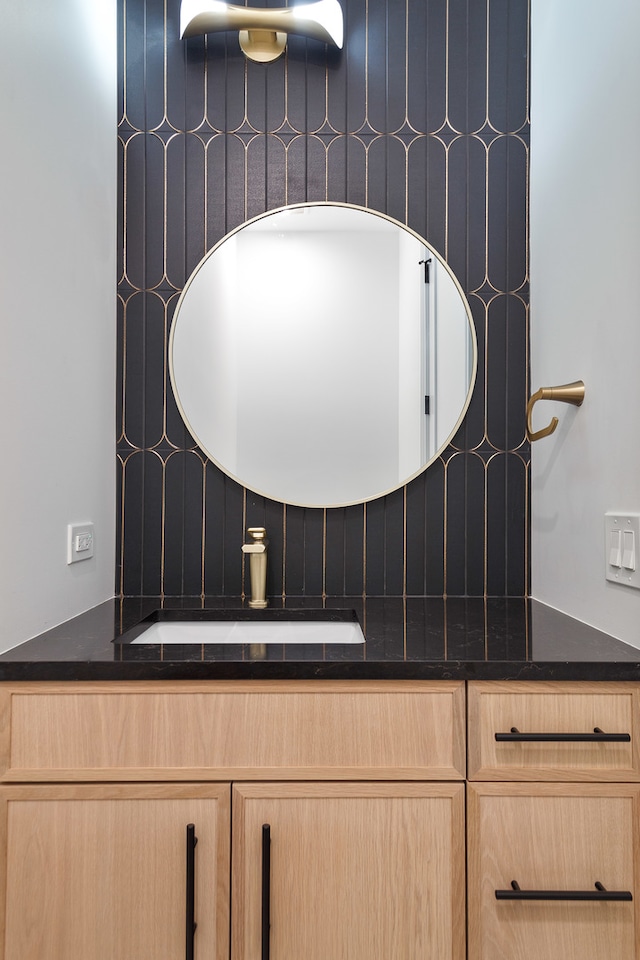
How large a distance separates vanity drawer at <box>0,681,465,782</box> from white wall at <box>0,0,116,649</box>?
18 cm

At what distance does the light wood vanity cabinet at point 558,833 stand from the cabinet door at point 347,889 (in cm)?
5

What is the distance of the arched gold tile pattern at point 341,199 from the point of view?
1.71 m

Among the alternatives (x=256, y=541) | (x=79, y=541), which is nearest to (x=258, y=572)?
(x=256, y=541)

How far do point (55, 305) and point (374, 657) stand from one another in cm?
Result: 95

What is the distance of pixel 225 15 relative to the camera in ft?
5.29

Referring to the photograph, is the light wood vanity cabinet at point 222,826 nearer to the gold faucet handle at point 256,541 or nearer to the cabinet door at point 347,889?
the cabinet door at point 347,889

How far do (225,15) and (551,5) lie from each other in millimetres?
785

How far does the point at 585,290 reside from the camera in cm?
139

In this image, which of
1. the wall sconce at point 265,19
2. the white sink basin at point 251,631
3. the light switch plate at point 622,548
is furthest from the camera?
the wall sconce at point 265,19

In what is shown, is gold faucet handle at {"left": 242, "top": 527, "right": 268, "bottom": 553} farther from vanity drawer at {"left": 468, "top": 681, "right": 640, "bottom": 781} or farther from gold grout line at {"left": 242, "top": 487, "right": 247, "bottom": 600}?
vanity drawer at {"left": 468, "top": 681, "right": 640, "bottom": 781}

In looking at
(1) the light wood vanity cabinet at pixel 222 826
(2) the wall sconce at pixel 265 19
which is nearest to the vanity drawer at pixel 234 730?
(1) the light wood vanity cabinet at pixel 222 826

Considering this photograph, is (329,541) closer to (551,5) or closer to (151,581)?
(151,581)

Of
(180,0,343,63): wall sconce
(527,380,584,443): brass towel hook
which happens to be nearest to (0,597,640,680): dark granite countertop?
(527,380,584,443): brass towel hook

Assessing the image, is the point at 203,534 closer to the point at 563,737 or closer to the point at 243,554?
the point at 243,554
